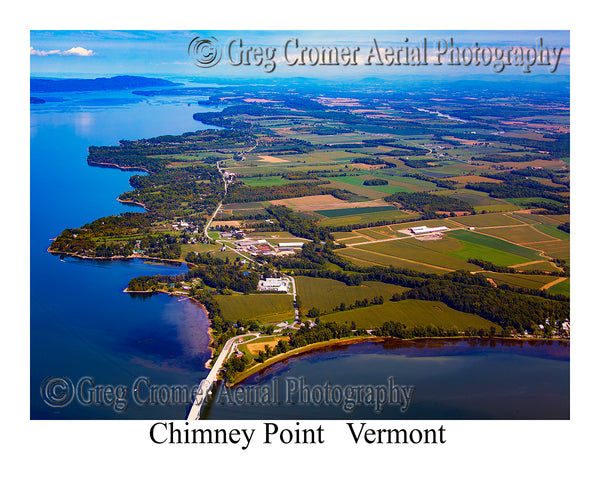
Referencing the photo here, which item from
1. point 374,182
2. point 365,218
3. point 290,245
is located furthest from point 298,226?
point 374,182

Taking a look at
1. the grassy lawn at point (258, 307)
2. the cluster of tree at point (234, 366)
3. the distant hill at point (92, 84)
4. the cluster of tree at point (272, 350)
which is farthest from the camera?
the distant hill at point (92, 84)

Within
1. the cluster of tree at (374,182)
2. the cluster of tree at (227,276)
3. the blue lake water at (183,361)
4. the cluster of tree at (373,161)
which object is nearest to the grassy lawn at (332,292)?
the cluster of tree at (227,276)

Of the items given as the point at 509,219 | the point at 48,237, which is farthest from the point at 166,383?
the point at 509,219

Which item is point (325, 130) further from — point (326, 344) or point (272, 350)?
point (272, 350)

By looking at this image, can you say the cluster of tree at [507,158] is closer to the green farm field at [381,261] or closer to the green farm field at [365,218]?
the green farm field at [365,218]

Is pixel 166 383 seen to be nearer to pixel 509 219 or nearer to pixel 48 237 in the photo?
pixel 48 237
